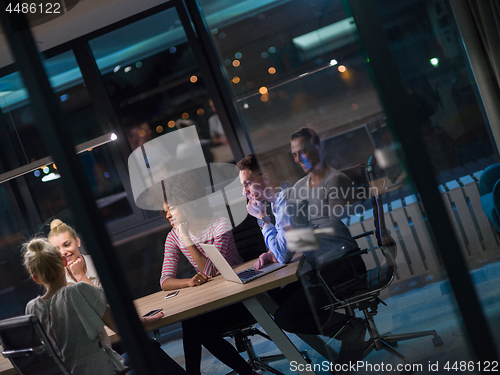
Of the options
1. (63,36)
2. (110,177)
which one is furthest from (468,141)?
(63,36)

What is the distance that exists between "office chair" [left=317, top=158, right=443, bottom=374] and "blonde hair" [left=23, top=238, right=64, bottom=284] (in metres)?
1.33

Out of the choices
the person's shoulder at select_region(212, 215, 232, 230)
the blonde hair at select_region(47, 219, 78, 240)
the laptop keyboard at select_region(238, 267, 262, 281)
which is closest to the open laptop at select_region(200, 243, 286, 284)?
the laptop keyboard at select_region(238, 267, 262, 281)

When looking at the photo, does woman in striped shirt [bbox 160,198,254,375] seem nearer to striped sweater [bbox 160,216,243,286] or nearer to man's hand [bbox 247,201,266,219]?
striped sweater [bbox 160,216,243,286]

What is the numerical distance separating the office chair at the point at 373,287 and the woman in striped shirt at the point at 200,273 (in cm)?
71

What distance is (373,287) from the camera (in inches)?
79.5

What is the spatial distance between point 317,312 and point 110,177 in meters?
2.89

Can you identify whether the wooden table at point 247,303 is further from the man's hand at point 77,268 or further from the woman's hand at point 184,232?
the man's hand at point 77,268

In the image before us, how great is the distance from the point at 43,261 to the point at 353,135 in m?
1.67

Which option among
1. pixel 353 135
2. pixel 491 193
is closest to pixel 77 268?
pixel 353 135

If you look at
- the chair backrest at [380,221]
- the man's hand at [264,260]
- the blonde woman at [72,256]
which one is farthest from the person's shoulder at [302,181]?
the blonde woman at [72,256]

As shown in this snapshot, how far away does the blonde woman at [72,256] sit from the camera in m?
2.99

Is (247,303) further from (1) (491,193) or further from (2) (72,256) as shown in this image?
(1) (491,193)

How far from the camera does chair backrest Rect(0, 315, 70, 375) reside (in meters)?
1.91

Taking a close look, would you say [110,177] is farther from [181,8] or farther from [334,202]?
[334,202]
